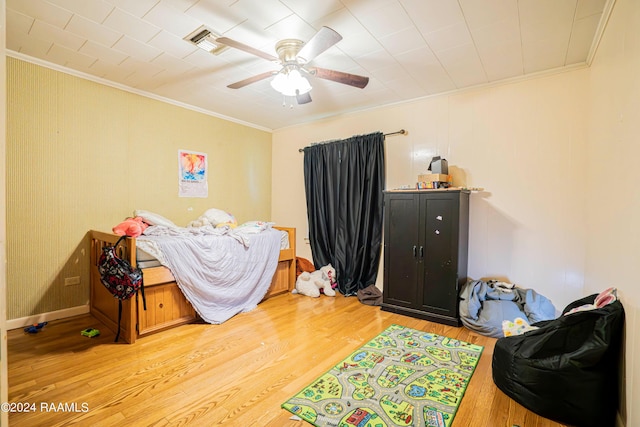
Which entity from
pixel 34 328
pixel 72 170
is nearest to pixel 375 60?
pixel 72 170

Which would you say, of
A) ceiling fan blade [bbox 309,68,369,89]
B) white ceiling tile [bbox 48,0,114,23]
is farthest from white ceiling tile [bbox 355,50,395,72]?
A: white ceiling tile [bbox 48,0,114,23]

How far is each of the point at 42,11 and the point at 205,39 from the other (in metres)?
1.07

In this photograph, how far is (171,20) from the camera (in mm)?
2100

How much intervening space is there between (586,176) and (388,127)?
6.75ft

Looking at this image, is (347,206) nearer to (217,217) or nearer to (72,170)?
(217,217)

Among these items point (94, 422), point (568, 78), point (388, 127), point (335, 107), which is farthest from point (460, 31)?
point (94, 422)

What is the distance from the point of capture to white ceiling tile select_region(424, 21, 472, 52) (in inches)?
84.4

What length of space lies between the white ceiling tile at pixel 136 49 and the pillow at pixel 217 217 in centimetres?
184

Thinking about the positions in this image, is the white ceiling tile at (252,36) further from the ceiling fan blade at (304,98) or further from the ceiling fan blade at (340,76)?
the ceiling fan blade at (304,98)

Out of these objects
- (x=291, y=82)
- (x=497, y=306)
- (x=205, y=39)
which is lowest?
(x=497, y=306)

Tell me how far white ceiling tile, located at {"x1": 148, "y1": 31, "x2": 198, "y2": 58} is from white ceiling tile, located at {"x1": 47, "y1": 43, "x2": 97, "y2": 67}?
2.55 feet

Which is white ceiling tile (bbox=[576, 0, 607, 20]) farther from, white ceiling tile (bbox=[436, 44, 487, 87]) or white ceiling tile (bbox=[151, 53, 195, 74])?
white ceiling tile (bbox=[151, 53, 195, 74])

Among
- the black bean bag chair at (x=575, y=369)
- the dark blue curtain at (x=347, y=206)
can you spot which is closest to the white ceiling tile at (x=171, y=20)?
the dark blue curtain at (x=347, y=206)

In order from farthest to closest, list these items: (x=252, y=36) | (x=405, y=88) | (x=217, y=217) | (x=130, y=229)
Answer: (x=217, y=217) < (x=405, y=88) < (x=130, y=229) < (x=252, y=36)
